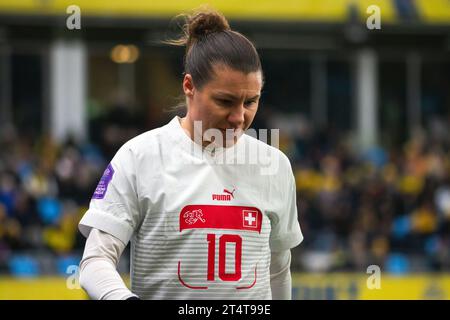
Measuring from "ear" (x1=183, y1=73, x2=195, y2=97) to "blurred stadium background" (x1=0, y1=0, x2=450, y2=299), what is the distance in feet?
26.4

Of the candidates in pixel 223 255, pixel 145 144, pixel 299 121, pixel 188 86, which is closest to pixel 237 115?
pixel 188 86

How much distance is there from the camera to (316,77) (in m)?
18.6

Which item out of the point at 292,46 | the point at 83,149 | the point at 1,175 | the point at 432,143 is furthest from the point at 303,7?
the point at 1,175

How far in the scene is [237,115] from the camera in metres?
3.44

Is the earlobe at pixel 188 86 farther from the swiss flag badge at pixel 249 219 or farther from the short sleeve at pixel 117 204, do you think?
the swiss flag badge at pixel 249 219

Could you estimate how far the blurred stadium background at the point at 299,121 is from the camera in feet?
42.0

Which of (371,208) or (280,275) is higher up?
(371,208)

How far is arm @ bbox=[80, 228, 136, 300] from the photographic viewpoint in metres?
3.13

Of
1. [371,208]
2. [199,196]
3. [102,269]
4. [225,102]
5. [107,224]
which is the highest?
[371,208]

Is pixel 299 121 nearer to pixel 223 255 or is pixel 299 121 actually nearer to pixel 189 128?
pixel 189 128

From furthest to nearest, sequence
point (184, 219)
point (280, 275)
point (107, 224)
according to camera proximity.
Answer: point (280, 275) < point (184, 219) < point (107, 224)

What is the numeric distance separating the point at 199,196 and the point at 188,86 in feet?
1.30

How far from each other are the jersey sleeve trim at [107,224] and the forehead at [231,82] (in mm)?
554
